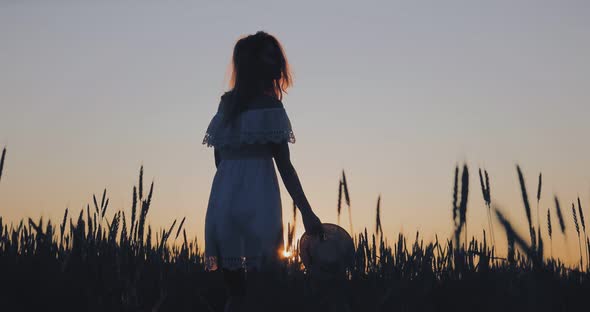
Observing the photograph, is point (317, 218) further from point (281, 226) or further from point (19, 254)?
point (19, 254)

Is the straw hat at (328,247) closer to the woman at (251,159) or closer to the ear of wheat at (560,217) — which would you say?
the woman at (251,159)

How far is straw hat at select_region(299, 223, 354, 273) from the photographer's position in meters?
3.84

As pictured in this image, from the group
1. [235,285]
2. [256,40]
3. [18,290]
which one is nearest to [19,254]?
[18,290]

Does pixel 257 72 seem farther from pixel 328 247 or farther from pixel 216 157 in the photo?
pixel 328 247

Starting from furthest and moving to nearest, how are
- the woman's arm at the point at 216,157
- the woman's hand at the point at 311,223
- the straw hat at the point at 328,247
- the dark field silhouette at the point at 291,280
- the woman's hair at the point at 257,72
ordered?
the woman's arm at the point at 216,157, the woman's hair at the point at 257,72, the straw hat at the point at 328,247, the woman's hand at the point at 311,223, the dark field silhouette at the point at 291,280

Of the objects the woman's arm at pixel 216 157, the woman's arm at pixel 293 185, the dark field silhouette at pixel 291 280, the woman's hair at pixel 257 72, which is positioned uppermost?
the woman's hair at pixel 257 72

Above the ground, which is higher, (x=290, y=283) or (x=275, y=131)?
(x=275, y=131)

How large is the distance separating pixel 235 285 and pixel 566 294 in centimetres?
183

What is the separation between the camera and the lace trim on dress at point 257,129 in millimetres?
3852

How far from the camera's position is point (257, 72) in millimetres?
3992

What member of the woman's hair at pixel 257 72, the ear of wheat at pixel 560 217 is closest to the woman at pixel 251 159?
the woman's hair at pixel 257 72

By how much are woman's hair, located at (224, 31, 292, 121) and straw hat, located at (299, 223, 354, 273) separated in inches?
34.9

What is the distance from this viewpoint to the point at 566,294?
9.68 feet

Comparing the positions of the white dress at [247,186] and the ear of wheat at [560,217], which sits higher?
the white dress at [247,186]
